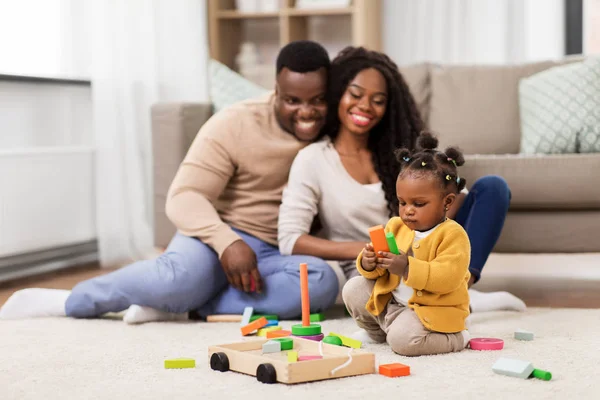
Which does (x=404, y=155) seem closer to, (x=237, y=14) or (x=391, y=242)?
(x=391, y=242)

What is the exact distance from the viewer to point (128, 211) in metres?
3.67

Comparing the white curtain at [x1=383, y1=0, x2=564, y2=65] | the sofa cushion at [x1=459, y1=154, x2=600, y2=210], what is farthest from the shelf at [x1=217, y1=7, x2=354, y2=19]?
the sofa cushion at [x1=459, y1=154, x2=600, y2=210]

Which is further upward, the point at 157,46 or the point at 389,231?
the point at 157,46

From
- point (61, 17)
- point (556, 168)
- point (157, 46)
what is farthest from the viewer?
point (157, 46)

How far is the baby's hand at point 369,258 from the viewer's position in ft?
5.41

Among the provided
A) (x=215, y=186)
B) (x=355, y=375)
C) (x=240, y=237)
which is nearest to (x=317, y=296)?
(x=240, y=237)

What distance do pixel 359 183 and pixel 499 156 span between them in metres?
0.64

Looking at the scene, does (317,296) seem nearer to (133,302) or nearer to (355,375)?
(133,302)

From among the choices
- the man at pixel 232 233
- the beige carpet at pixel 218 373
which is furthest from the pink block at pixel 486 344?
the man at pixel 232 233

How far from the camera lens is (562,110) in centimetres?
290

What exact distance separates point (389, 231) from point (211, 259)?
0.58 m

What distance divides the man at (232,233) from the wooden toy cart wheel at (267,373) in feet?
2.10

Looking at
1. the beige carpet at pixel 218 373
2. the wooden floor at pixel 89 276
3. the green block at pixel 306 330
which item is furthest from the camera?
the wooden floor at pixel 89 276

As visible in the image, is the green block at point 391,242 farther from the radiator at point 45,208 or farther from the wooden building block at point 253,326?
the radiator at point 45,208
